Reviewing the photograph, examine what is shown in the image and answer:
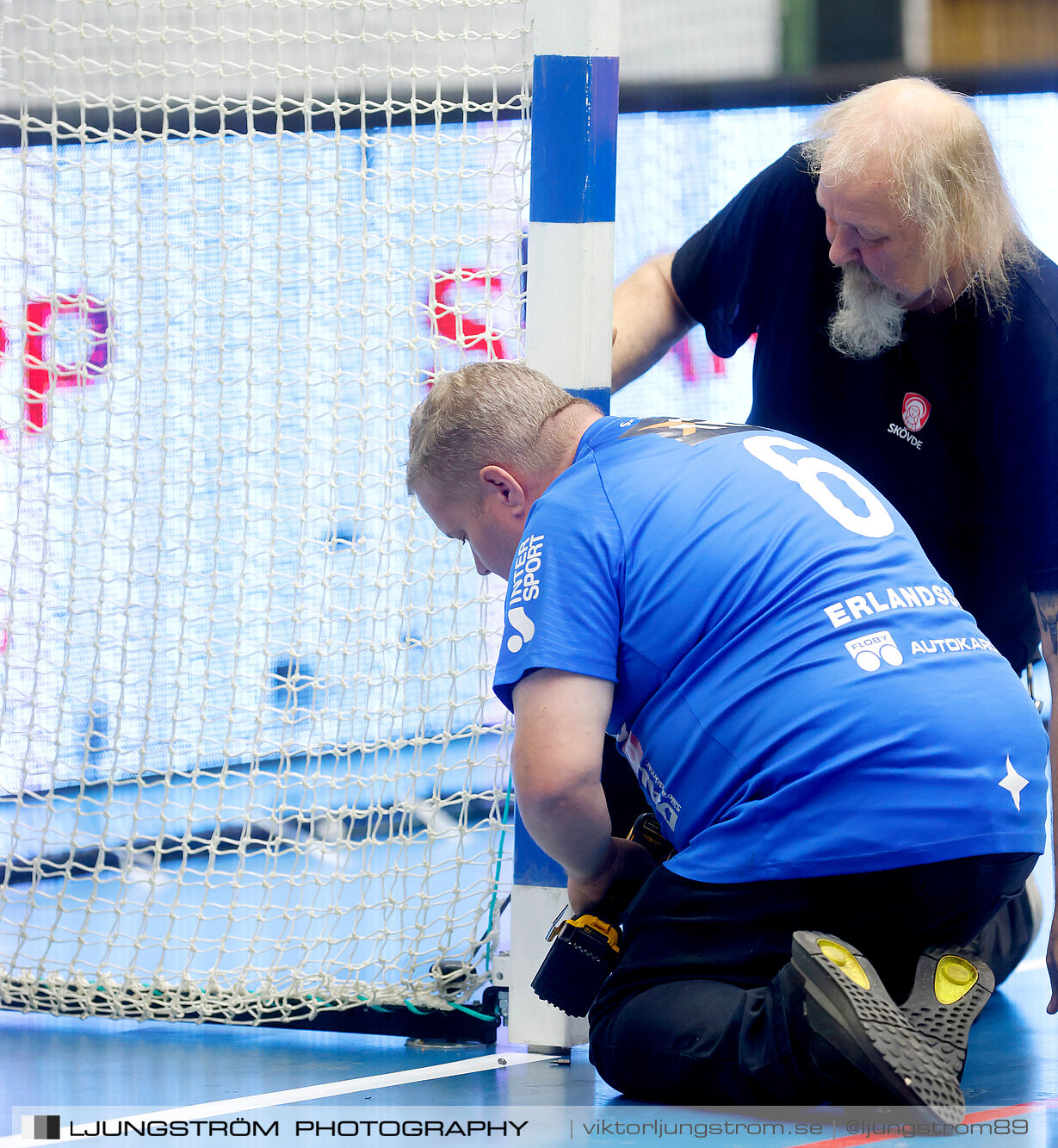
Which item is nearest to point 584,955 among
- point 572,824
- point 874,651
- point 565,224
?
point 572,824

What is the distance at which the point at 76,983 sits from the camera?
5.85 ft

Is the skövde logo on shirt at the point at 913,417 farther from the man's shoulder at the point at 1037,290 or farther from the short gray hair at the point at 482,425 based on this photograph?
the short gray hair at the point at 482,425

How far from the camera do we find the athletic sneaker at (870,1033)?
1.07 metres

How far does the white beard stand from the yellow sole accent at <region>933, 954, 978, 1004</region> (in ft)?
3.14

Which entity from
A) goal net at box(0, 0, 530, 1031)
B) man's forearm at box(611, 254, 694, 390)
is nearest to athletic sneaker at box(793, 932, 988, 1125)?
goal net at box(0, 0, 530, 1031)

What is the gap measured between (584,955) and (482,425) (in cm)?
62

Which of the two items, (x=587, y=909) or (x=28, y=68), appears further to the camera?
(x=28, y=68)

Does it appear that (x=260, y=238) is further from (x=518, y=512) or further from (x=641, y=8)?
(x=641, y=8)

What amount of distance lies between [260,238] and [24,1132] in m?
1.44

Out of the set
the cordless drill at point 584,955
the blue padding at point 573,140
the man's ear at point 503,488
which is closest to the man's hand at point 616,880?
the cordless drill at point 584,955

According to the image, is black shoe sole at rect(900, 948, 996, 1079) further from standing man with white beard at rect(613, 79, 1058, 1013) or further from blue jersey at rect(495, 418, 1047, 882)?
standing man with white beard at rect(613, 79, 1058, 1013)

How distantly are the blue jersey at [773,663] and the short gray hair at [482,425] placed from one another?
0.09 metres

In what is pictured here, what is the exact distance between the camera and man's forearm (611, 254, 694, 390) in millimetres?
1973

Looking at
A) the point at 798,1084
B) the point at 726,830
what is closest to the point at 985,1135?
the point at 798,1084
